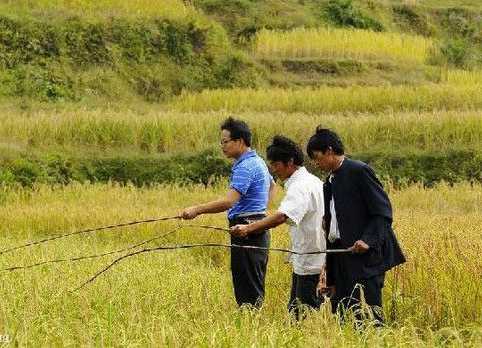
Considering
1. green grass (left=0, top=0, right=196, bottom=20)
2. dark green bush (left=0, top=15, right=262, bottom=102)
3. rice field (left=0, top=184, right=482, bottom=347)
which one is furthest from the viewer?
green grass (left=0, top=0, right=196, bottom=20)

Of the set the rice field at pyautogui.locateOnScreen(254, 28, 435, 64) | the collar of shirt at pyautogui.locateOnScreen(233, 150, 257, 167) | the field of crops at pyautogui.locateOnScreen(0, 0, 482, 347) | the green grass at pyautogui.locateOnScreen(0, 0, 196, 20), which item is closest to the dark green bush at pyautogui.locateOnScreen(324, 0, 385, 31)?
the field of crops at pyautogui.locateOnScreen(0, 0, 482, 347)

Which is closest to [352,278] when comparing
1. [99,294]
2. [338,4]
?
[99,294]

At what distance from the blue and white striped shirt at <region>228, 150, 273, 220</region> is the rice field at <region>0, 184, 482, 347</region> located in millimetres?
739

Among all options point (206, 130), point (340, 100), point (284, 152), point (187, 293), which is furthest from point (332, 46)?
point (284, 152)

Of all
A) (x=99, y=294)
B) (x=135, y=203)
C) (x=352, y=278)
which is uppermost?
(x=352, y=278)

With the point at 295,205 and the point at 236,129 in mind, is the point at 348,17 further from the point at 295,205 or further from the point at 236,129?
the point at 295,205

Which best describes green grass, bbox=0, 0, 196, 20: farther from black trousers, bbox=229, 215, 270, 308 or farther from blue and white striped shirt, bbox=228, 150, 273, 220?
black trousers, bbox=229, 215, 270, 308

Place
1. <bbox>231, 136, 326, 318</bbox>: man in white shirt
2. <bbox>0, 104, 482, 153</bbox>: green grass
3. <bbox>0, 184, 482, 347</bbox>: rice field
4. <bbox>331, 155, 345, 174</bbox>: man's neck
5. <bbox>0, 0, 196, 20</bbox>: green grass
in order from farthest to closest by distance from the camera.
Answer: <bbox>0, 0, 196, 20</bbox>: green grass
<bbox>0, 104, 482, 153</bbox>: green grass
<bbox>231, 136, 326, 318</bbox>: man in white shirt
<bbox>331, 155, 345, 174</bbox>: man's neck
<bbox>0, 184, 482, 347</bbox>: rice field

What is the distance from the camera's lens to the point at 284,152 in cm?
607

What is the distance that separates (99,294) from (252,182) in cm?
141

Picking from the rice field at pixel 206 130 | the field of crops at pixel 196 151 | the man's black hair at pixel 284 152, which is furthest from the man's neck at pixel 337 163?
the rice field at pixel 206 130

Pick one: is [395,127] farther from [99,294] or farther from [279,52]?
[99,294]

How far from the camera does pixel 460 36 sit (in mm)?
30031

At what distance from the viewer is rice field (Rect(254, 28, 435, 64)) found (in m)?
Answer: 24.1
